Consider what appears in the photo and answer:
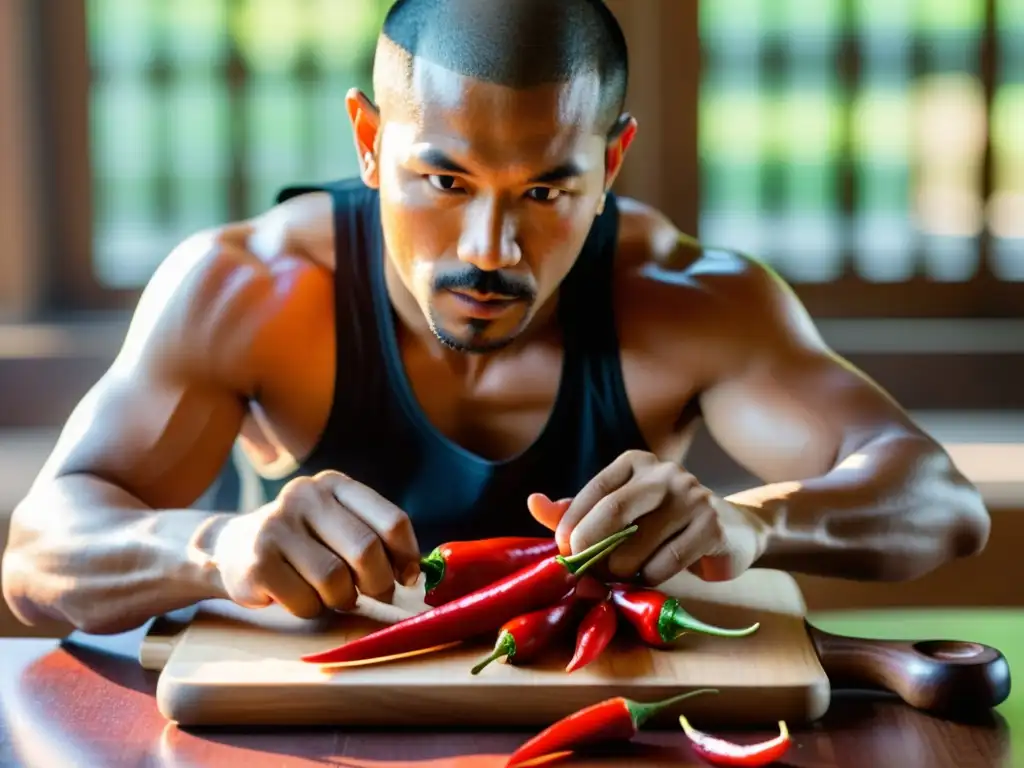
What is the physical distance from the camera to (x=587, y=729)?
109 centimetres

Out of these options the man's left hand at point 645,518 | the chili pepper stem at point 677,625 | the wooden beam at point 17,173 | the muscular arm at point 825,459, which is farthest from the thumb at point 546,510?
the wooden beam at point 17,173

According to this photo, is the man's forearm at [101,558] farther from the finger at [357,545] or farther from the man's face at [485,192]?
the man's face at [485,192]

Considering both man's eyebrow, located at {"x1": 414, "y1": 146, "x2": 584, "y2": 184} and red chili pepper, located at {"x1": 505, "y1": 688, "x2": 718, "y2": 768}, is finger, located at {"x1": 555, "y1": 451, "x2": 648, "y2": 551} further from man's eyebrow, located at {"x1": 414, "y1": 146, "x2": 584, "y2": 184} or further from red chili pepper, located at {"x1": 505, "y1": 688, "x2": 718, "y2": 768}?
man's eyebrow, located at {"x1": 414, "y1": 146, "x2": 584, "y2": 184}

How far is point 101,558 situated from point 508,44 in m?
0.60

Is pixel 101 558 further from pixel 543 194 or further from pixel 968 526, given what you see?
pixel 968 526

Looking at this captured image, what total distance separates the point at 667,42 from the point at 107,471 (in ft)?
5.64

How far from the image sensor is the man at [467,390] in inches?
50.9

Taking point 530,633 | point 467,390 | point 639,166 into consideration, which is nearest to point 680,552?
point 530,633

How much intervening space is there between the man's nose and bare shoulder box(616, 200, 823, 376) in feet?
1.14

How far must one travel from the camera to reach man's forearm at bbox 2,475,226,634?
1340 millimetres

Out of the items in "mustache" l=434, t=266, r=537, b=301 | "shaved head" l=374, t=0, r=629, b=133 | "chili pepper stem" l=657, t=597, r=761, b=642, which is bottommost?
"chili pepper stem" l=657, t=597, r=761, b=642

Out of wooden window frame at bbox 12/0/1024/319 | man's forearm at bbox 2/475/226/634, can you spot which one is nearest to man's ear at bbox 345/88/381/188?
man's forearm at bbox 2/475/226/634

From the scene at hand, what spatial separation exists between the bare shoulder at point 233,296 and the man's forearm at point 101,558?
0.19 meters

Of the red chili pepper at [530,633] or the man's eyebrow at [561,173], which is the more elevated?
the man's eyebrow at [561,173]
